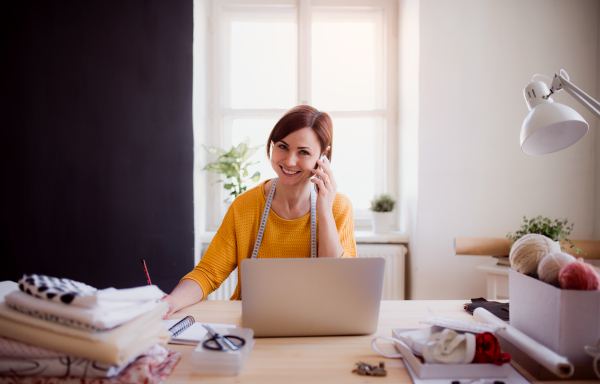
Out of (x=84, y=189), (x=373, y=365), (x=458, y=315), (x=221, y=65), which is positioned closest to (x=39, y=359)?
(x=373, y=365)

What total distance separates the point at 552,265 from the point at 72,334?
0.94 m

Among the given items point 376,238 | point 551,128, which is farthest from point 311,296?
point 376,238

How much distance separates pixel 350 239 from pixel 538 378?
856 mm

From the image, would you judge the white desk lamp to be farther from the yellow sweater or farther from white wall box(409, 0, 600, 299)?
white wall box(409, 0, 600, 299)

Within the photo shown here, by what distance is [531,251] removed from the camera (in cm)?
86

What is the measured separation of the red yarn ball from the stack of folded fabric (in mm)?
826

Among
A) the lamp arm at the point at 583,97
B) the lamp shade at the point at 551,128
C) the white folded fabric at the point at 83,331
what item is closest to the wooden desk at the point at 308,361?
the white folded fabric at the point at 83,331

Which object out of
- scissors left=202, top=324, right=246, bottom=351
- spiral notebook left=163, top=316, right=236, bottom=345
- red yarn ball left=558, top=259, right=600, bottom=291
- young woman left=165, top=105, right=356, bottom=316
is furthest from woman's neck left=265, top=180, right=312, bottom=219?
red yarn ball left=558, top=259, right=600, bottom=291

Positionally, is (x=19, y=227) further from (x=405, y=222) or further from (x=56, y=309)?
(x=405, y=222)

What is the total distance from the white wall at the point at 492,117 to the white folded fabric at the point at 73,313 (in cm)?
202

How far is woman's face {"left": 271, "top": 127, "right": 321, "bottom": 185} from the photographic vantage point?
146 centimetres

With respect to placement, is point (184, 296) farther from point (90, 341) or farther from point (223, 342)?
point (90, 341)

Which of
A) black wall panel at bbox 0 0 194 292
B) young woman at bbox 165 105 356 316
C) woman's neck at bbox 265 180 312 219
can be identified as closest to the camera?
young woman at bbox 165 105 356 316

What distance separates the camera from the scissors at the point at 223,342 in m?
0.78
